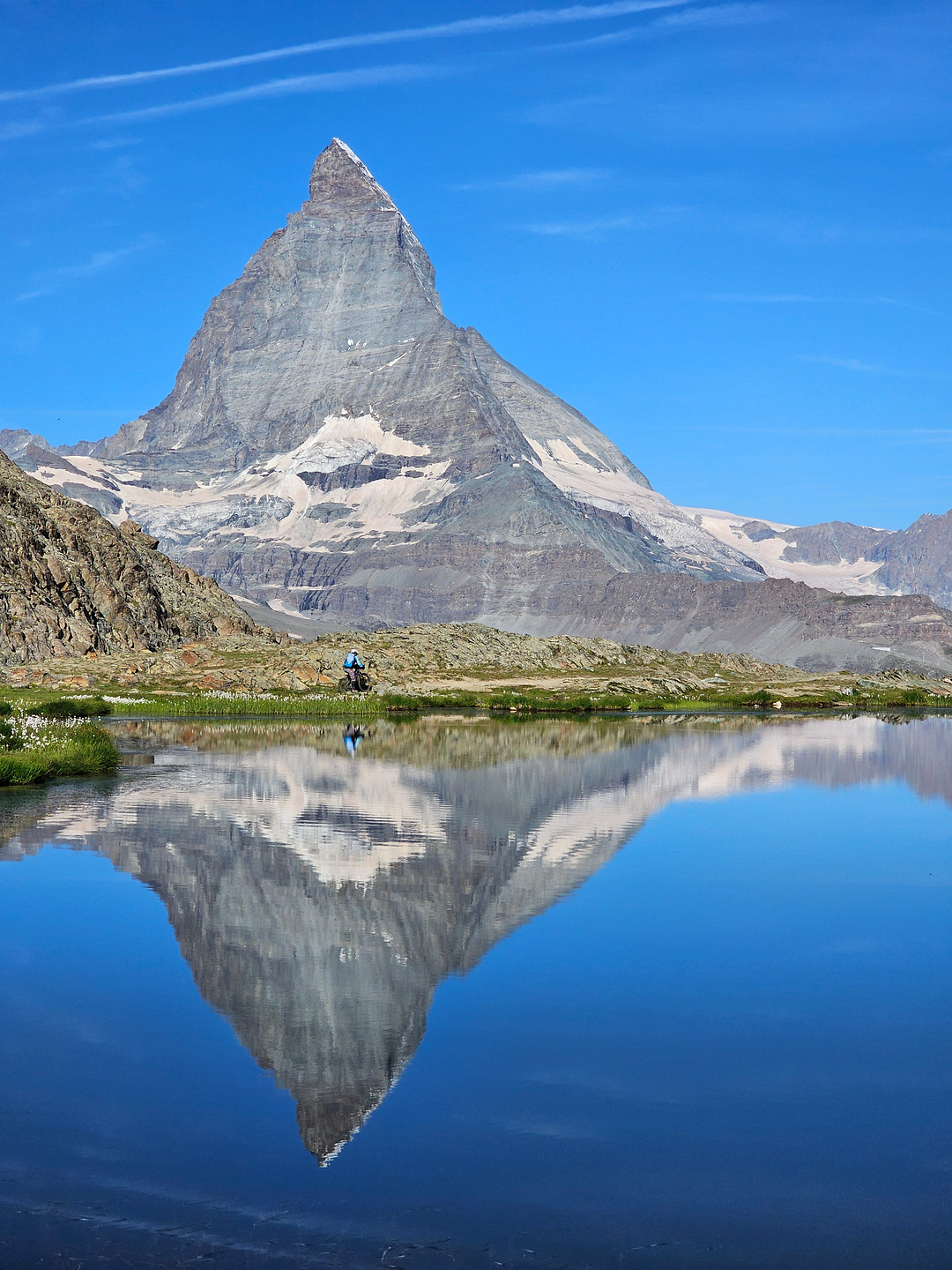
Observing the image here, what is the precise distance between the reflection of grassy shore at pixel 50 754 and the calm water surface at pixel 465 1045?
557 centimetres

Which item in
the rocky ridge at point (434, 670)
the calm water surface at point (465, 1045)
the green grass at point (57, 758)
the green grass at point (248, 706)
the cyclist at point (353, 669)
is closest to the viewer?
the calm water surface at point (465, 1045)

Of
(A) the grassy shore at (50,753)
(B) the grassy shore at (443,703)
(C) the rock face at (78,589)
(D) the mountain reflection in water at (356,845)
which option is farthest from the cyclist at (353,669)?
(A) the grassy shore at (50,753)

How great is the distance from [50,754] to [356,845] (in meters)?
14.5

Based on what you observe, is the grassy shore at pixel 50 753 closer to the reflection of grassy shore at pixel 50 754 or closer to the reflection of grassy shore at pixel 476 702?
the reflection of grassy shore at pixel 50 754

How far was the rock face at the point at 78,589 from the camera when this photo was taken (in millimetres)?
96438

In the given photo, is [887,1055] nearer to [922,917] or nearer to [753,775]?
[922,917]

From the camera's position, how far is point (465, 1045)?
42.7ft

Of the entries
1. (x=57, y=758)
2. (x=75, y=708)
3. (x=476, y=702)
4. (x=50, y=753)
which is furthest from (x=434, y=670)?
(x=57, y=758)

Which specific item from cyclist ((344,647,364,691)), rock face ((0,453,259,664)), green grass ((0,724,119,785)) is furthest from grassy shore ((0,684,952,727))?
rock face ((0,453,259,664))

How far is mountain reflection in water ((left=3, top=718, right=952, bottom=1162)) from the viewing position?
45.0 ft

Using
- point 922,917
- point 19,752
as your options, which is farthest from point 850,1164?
point 19,752

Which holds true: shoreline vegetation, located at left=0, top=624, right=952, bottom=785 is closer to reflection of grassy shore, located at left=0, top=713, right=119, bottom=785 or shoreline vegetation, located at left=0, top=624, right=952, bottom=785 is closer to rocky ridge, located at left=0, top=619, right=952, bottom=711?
reflection of grassy shore, located at left=0, top=713, right=119, bottom=785

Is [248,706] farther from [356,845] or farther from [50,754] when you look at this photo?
[356,845]

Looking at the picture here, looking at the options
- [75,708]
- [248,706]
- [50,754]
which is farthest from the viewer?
[248,706]
